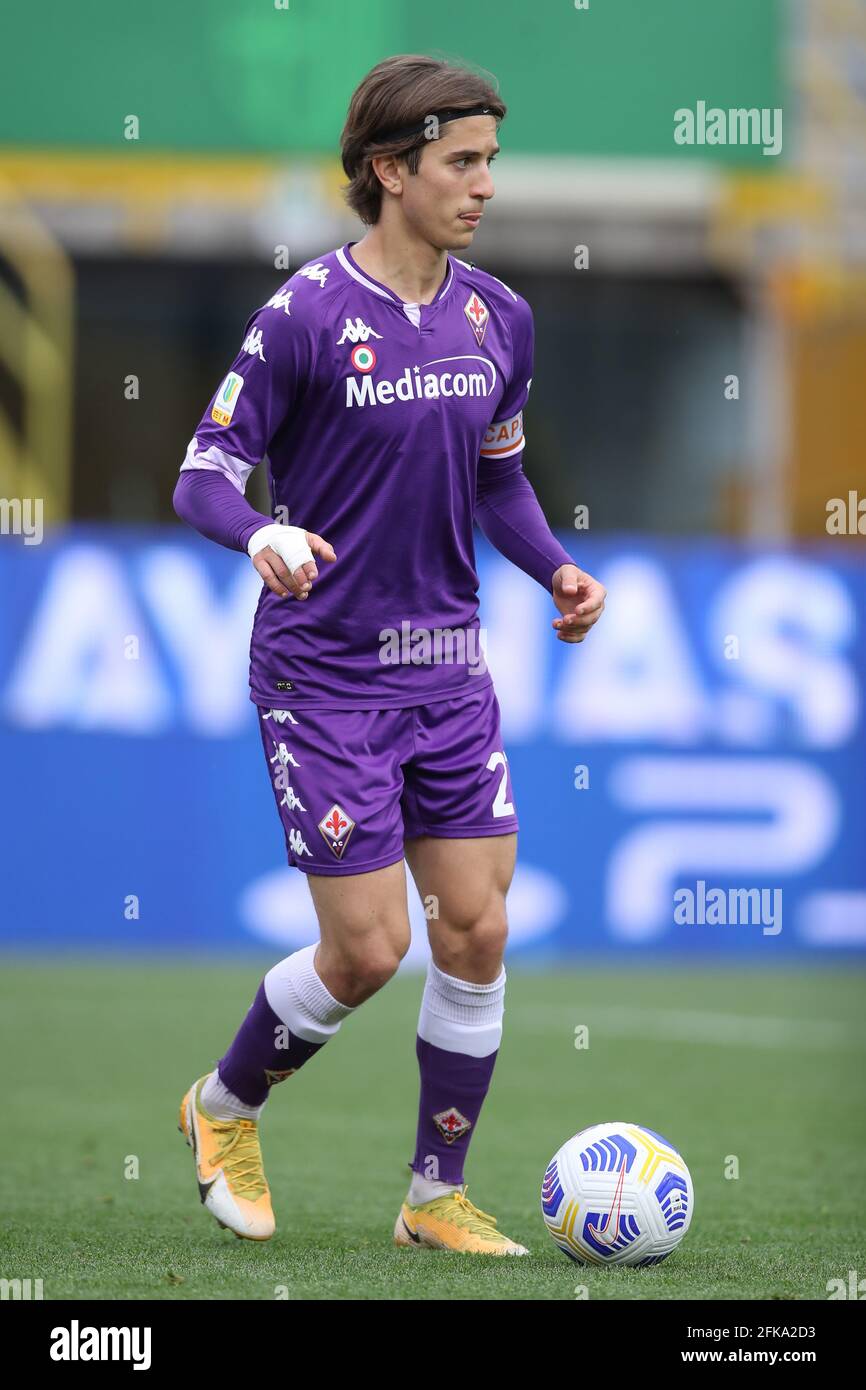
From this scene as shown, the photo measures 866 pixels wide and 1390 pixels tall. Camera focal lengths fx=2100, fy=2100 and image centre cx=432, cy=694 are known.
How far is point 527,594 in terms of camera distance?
37.4 feet

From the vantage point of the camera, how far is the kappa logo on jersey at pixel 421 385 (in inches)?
167

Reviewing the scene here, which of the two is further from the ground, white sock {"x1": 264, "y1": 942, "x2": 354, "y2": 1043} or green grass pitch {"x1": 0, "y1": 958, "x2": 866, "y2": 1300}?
white sock {"x1": 264, "y1": 942, "x2": 354, "y2": 1043}

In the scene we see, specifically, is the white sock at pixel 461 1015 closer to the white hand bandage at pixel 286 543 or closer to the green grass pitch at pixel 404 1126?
the green grass pitch at pixel 404 1126

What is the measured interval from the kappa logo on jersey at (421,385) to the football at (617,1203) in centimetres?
157

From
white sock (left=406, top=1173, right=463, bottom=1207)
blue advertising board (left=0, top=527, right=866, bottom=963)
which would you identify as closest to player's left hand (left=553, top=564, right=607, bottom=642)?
white sock (left=406, top=1173, right=463, bottom=1207)

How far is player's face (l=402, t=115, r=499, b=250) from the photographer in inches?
167

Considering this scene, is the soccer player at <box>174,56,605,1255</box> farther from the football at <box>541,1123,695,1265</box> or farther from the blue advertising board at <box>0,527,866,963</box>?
the blue advertising board at <box>0,527,866,963</box>

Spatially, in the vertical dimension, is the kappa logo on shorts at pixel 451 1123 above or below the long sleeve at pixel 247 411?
below

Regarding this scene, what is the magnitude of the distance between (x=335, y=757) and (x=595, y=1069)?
3780 millimetres

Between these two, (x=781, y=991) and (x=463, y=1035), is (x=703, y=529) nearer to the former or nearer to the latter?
(x=781, y=991)

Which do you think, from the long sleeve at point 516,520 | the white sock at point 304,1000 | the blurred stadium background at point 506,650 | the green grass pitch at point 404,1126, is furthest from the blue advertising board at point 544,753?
the white sock at point 304,1000

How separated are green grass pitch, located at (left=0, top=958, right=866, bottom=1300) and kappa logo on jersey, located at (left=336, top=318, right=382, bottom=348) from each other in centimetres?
183

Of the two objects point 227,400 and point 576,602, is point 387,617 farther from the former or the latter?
point 227,400
